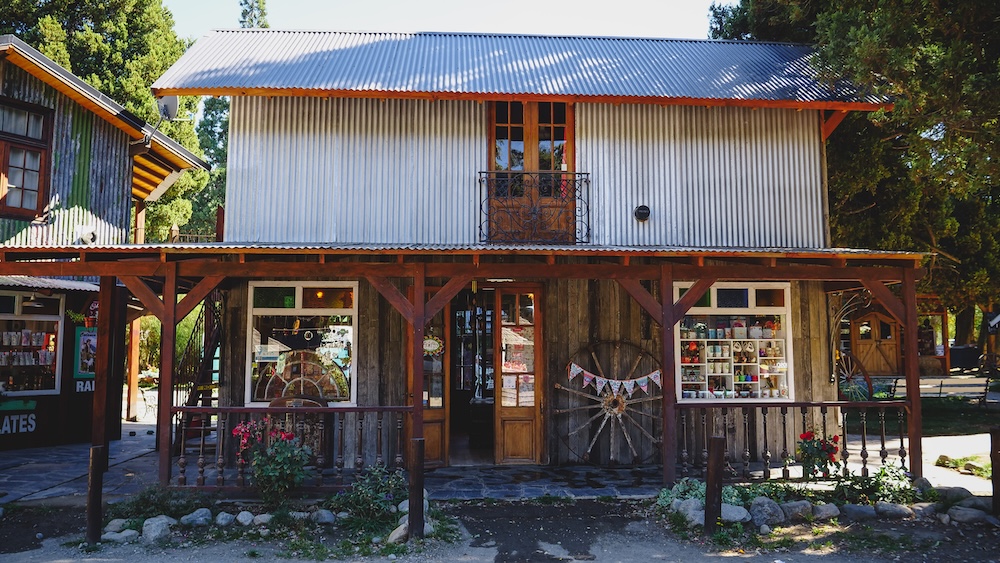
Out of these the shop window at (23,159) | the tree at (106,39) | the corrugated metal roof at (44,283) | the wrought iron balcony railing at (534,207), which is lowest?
the corrugated metal roof at (44,283)

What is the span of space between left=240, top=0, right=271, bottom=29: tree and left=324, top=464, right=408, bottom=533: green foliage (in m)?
35.9

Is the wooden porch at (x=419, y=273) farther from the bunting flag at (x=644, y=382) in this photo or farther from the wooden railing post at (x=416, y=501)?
the bunting flag at (x=644, y=382)

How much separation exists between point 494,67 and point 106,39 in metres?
13.6

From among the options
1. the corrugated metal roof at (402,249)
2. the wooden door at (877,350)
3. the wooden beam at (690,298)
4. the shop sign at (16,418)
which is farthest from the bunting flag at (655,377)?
the wooden door at (877,350)

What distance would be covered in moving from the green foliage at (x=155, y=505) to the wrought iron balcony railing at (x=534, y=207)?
512cm

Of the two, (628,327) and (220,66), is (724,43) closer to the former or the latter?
(628,327)

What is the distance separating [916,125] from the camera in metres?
9.17

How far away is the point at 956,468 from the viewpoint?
10578 mm

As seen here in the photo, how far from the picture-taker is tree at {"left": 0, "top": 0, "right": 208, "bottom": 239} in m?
18.7

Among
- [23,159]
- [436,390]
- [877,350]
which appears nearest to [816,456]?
[436,390]

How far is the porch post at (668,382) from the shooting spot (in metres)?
8.82

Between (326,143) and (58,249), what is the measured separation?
3877mm

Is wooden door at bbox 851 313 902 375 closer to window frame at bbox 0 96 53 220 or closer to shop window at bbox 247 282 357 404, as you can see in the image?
shop window at bbox 247 282 357 404

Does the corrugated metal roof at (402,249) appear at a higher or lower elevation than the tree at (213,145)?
lower
